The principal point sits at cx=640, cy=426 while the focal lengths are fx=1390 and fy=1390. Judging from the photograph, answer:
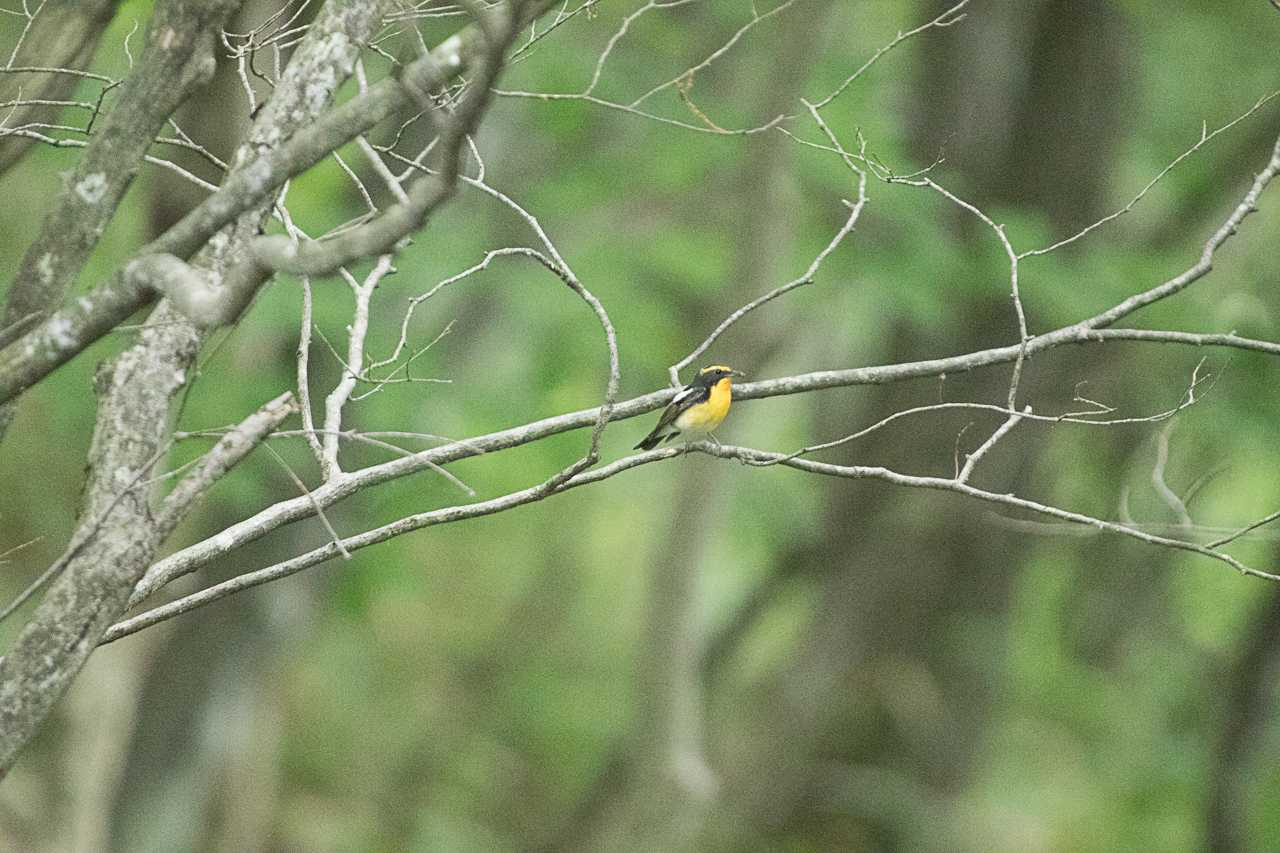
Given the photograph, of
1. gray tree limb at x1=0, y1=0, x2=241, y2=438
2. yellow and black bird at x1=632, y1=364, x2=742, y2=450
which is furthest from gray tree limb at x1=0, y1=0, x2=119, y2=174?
yellow and black bird at x1=632, y1=364, x2=742, y2=450

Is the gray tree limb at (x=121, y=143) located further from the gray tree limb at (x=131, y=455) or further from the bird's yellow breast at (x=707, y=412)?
the bird's yellow breast at (x=707, y=412)

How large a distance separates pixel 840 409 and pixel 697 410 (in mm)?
6308

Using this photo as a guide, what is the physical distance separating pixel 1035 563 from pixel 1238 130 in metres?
4.44

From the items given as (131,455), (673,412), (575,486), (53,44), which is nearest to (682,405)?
(673,412)

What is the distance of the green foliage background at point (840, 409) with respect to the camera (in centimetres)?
788

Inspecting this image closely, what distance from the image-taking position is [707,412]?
4902mm

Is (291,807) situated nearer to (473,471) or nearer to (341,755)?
(341,755)

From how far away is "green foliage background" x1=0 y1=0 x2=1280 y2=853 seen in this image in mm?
7875

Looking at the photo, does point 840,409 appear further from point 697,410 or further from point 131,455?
point 131,455

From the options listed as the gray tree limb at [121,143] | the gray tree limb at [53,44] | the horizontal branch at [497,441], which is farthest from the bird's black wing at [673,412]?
the gray tree limb at [121,143]

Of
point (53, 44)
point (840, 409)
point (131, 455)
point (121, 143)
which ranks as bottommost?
point (131, 455)

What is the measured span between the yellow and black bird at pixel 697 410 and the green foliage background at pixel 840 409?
2.31 metres

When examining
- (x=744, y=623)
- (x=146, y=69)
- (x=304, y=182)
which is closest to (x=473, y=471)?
(x=304, y=182)

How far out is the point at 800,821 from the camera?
10375mm
